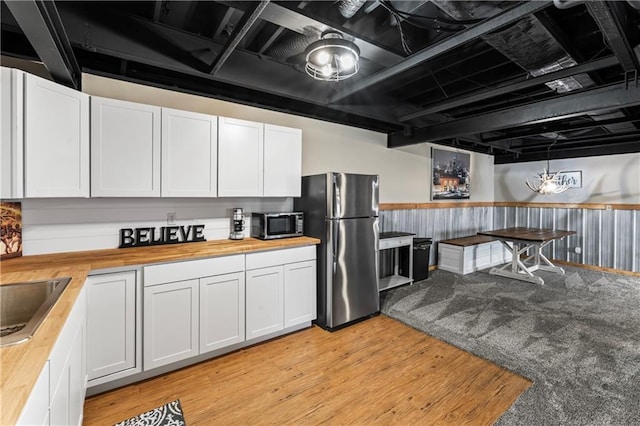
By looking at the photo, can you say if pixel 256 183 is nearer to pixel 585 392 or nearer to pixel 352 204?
pixel 352 204

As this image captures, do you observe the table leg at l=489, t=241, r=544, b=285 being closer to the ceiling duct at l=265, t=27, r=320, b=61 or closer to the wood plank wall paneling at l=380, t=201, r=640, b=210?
the wood plank wall paneling at l=380, t=201, r=640, b=210

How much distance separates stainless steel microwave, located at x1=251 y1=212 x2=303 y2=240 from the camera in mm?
3248

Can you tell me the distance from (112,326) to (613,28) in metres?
4.10

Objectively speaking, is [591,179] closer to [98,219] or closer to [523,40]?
[523,40]

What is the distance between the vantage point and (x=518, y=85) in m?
3.12

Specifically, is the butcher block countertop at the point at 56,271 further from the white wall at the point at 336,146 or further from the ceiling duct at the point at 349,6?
the ceiling duct at the point at 349,6

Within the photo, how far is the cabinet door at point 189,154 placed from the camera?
8.73 ft

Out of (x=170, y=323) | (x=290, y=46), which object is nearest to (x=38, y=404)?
(x=170, y=323)

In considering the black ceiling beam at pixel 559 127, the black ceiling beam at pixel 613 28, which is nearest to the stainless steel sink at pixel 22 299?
the black ceiling beam at pixel 613 28

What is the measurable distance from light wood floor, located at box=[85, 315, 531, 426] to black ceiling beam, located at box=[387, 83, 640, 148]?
2.77 meters

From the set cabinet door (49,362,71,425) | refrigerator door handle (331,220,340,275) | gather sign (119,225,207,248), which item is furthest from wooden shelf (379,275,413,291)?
cabinet door (49,362,71,425)

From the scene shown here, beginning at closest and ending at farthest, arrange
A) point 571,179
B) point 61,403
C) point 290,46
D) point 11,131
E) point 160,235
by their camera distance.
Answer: point 61,403, point 11,131, point 290,46, point 160,235, point 571,179

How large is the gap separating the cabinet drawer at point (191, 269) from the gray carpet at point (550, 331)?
216 centimetres

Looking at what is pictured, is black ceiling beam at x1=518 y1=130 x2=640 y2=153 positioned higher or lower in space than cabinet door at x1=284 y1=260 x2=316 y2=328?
higher
